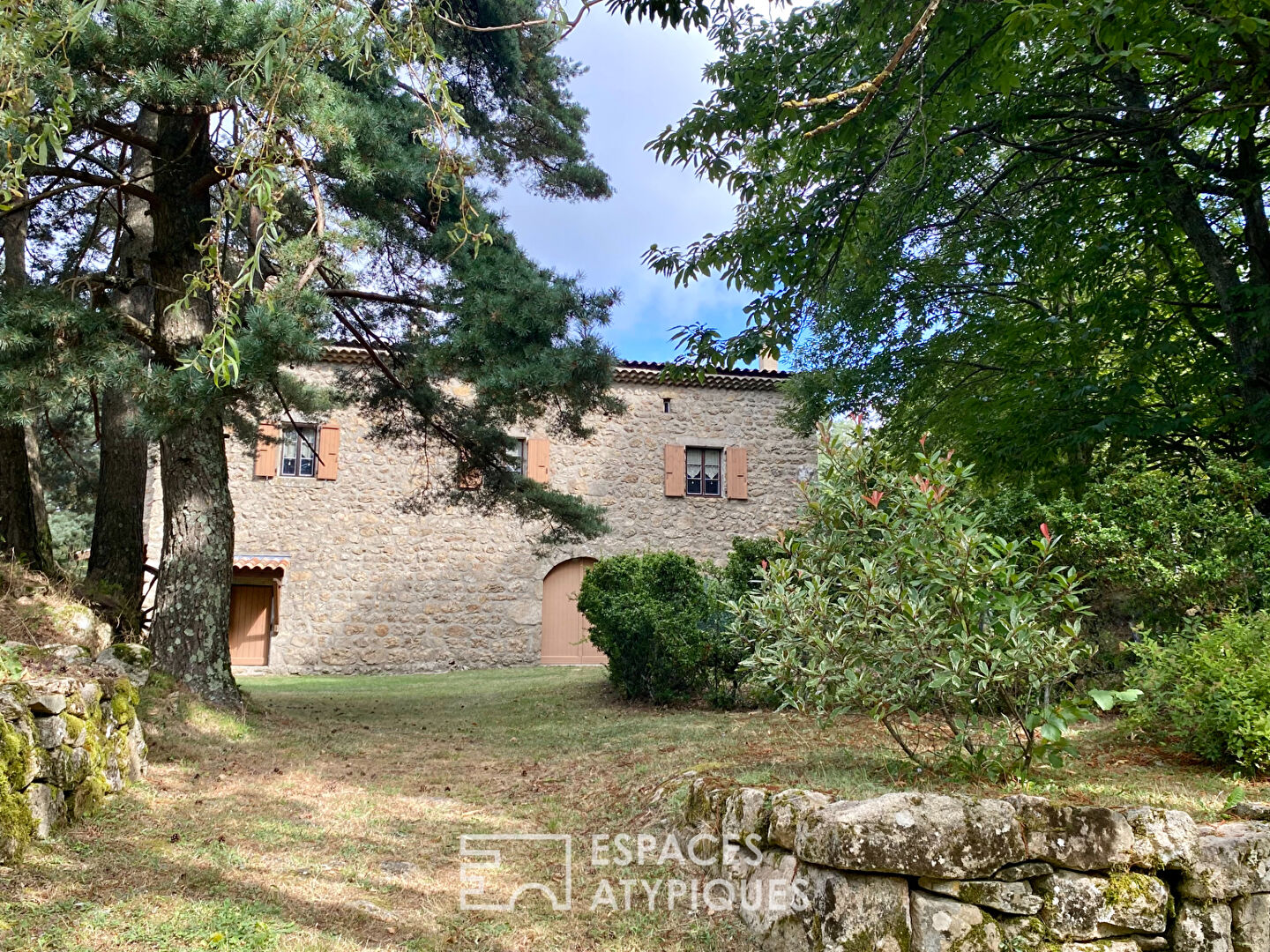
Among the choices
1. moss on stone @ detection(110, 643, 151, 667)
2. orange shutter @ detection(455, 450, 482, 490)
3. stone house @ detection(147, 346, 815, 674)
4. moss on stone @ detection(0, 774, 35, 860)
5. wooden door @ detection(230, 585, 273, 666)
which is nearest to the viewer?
moss on stone @ detection(0, 774, 35, 860)

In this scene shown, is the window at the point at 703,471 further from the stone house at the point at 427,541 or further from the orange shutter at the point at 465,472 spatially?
the orange shutter at the point at 465,472

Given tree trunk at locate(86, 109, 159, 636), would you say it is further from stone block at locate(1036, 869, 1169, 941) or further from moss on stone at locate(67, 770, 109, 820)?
stone block at locate(1036, 869, 1169, 941)

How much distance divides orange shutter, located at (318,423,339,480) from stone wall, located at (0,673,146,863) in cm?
1012

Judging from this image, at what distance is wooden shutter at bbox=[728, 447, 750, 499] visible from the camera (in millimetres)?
16156

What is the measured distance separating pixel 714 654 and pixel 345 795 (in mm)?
3893

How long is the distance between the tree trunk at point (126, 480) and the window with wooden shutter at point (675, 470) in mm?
9557

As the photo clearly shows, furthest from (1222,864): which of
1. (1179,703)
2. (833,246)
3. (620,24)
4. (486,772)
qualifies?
(620,24)

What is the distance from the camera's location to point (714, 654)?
8.05 m

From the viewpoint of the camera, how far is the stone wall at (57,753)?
3520 mm

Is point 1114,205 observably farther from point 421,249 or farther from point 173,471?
point 173,471

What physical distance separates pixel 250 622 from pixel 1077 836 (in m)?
14.9

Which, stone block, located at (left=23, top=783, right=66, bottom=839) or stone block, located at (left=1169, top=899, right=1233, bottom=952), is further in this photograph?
stone block, located at (left=23, top=783, right=66, bottom=839)

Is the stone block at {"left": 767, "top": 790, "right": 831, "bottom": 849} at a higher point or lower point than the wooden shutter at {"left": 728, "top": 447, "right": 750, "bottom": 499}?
lower

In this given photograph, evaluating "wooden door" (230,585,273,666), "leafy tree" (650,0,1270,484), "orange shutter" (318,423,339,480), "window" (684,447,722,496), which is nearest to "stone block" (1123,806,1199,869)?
"leafy tree" (650,0,1270,484)
